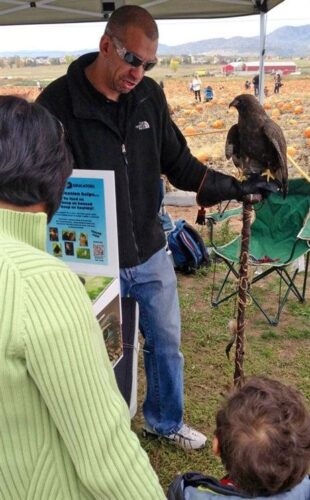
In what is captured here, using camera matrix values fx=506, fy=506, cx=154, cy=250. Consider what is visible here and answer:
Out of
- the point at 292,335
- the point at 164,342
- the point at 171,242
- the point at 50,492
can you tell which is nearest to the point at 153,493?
the point at 50,492

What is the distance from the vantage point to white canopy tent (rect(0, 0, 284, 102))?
3.92 meters

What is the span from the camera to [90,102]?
206 cm

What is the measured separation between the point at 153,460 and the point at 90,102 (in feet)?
6.02

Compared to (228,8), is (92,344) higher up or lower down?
lower down

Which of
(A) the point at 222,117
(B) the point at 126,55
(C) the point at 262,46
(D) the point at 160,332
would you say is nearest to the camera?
(B) the point at 126,55

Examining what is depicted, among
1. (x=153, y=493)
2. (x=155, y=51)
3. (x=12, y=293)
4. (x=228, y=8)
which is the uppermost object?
(x=228, y=8)

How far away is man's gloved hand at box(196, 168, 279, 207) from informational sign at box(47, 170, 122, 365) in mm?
663

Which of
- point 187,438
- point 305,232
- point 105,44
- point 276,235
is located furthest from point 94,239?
point 276,235

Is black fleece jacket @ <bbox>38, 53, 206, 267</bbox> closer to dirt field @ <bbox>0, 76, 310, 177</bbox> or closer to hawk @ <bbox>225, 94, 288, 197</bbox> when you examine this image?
hawk @ <bbox>225, 94, 288, 197</bbox>

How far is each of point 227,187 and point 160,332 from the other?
2.46 ft

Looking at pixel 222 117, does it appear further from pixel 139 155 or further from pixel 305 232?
pixel 139 155

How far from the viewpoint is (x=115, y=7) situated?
13.0 ft

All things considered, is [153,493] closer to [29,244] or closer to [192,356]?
[29,244]

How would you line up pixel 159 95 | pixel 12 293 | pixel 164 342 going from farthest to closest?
pixel 164 342 → pixel 159 95 → pixel 12 293
